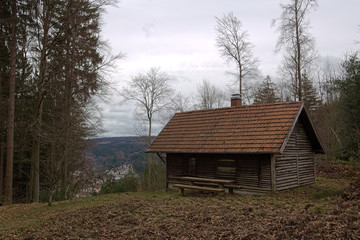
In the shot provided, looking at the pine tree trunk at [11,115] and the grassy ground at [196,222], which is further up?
the pine tree trunk at [11,115]

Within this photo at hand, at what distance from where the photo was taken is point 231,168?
1552 cm

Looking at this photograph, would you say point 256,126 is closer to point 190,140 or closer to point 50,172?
point 190,140

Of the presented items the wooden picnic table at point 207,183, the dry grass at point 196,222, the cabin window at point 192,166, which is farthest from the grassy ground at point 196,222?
the cabin window at point 192,166

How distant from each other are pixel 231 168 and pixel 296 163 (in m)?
3.63

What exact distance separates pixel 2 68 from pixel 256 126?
16715 mm

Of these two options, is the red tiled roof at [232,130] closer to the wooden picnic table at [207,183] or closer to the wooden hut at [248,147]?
the wooden hut at [248,147]

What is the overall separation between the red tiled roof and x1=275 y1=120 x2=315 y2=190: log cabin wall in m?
1.21

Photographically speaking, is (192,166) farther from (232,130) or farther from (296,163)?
(296,163)

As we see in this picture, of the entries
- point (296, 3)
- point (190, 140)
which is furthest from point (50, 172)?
point (296, 3)

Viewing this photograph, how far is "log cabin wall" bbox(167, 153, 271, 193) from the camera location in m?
14.3

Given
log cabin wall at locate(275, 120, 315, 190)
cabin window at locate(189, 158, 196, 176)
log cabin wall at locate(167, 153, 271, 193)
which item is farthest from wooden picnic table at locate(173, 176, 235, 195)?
log cabin wall at locate(275, 120, 315, 190)

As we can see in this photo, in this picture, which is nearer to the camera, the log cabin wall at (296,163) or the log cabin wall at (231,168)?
the log cabin wall at (231,168)

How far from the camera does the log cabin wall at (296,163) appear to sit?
14586 millimetres

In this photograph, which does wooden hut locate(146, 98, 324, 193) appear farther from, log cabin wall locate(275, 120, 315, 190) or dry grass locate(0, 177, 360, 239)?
dry grass locate(0, 177, 360, 239)
